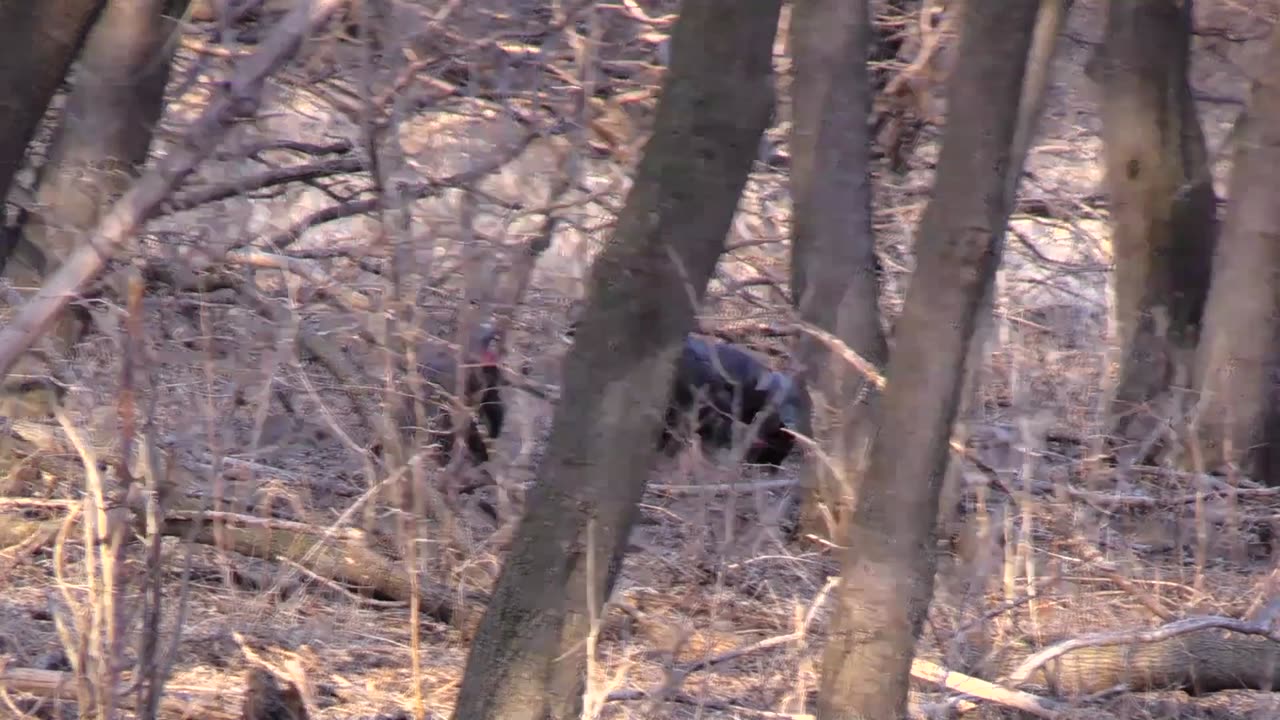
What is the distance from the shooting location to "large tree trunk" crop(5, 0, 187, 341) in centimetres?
690

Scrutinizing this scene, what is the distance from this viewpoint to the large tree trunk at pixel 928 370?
4.36m

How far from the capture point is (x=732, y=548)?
584cm

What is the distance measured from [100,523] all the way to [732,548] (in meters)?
2.38

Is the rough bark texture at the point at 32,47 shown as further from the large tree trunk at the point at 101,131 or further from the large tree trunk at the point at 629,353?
the large tree trunk at the point at 101,131

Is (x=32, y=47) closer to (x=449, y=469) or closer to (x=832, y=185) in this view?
(x=449, y=469)

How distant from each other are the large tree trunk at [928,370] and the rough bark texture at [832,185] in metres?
2.55

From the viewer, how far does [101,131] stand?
7293 mm

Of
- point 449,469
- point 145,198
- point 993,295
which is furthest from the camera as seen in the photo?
point 993,295

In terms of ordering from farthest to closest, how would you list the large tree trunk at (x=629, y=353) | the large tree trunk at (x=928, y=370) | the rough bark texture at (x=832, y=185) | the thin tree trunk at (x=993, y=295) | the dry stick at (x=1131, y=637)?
the rough bark texture at (x=832, y=185)
the thin tree trunk at (x=993, y=295)
the dry stick at (x=1131, y=637)
the large tree trunk at (x=629, y=353)
the large tree trunk at (x=928, y=370)

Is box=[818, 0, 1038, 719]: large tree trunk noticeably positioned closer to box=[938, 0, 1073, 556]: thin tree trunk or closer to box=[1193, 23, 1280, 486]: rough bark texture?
box=[938, 0, 1073, 556]: thin tree trunk

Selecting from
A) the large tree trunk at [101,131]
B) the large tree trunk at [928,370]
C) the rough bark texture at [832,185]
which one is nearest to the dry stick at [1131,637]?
the large tree trunk at [928,370]

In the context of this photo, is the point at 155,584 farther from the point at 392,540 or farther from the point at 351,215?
the point at 351,215

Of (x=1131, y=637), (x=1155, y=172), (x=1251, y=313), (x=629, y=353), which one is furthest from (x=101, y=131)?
(x=1251, y=313)

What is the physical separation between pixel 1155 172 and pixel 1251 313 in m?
1.15
